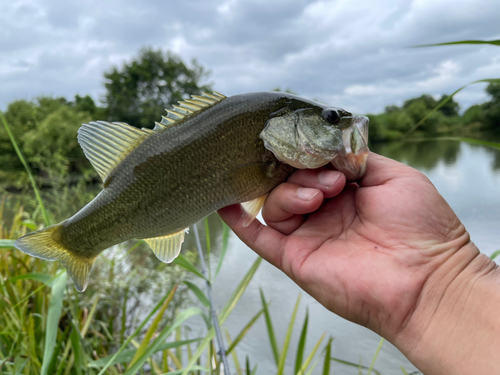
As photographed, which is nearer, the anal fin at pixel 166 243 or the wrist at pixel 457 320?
the wrist at pixel 457 320

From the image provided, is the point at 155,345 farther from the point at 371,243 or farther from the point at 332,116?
the point at 332,116

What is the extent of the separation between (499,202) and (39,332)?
34.0 feet

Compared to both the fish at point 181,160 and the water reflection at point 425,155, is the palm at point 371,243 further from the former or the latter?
the water reflection at point 425,155

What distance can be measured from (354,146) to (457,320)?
2.92 ft

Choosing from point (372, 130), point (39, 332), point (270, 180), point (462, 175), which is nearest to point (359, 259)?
point (270, 180)

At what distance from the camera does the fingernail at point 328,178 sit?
1.56m

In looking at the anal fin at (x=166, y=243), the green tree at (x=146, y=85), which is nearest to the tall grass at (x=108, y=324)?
the anal fin at (x=166, y=243)

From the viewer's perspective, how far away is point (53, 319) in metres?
1.68

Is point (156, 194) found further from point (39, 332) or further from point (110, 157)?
point (39, 332)

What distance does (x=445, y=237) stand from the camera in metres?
1.51

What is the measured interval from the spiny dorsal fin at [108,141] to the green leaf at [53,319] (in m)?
0.77

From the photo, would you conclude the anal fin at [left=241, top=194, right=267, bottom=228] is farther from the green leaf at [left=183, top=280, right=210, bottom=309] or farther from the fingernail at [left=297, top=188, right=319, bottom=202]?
the green leaf at [left=183, top=280, right=210, bottom=309]

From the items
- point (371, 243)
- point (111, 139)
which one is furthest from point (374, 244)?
point (111, 139)

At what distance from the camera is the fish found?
1.61 m
